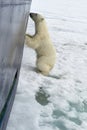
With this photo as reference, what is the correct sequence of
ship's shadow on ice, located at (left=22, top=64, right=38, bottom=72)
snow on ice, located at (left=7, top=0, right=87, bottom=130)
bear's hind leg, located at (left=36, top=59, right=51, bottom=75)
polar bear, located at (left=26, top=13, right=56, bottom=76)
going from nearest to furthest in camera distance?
1. snow on ice, located at (left=7, top=0, right=87, bottom=130)
2. polar bear, located at (left=26, top=13, right=56, bottom=76)
3. bear's hind leg, located at (left=36, top=59, right=51, bottom=75)
4. ship's shadow on ice, located at (left=22, top=64, right=38, bottom=72)

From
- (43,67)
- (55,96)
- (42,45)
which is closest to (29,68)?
(43,67)

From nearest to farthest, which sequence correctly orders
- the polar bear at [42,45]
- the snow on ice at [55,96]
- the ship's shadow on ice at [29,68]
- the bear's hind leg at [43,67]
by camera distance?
the snow on ice at [55,96], the polar bear at [42,45], the bear's hind leg at [43,67], the ship's shadow on ice at [29,68]

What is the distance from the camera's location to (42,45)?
595cm

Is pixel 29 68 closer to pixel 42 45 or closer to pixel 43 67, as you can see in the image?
pixel 43 67

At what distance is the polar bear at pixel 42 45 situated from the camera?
230 inches

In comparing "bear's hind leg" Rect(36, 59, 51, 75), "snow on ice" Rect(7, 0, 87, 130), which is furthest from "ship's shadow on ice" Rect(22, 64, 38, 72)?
"bear's hind leg" Rect(36, 59, 51, 75)

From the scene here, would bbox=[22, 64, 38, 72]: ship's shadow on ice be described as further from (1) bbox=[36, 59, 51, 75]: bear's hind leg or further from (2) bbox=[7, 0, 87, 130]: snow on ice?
(1) bbox=[36, 59, 51, 75]: bear's hind leg

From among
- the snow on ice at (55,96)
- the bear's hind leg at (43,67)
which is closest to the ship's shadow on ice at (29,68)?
the snow on ice at (55,96)

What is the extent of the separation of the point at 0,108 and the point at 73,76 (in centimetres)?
368

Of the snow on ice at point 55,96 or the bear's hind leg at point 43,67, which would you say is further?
the bear's hind leg at point 43,67

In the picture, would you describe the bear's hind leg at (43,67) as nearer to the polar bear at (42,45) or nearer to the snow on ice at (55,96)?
the polar bear at (42,45)

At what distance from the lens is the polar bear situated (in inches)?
230

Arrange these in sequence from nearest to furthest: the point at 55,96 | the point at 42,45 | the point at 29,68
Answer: the point at 55,96 < the point at 42,45 < the point at 29,68

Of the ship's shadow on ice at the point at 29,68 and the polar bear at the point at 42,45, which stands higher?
the polar bear at the point at 42,45
